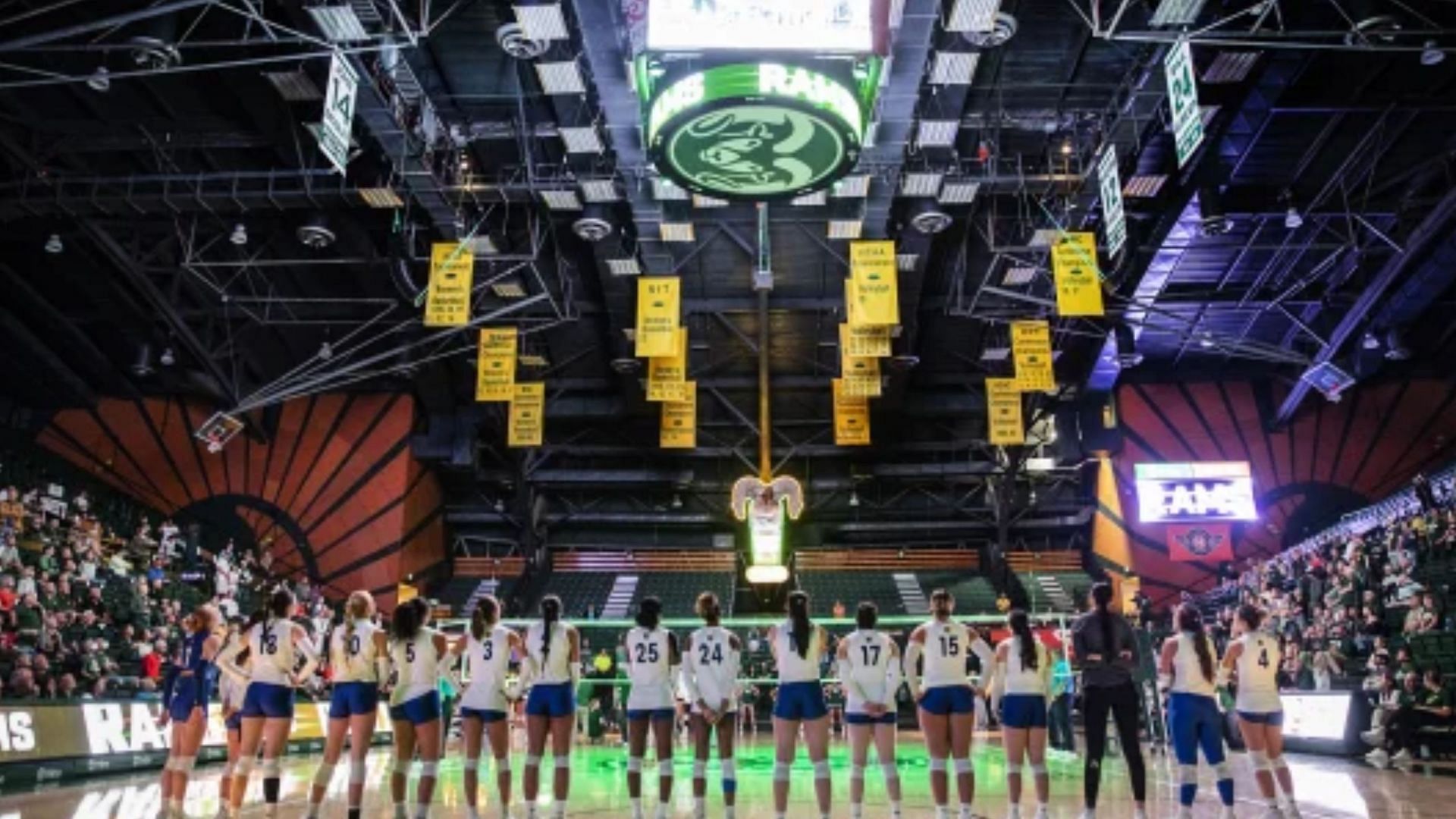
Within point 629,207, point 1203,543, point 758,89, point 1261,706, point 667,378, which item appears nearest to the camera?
point 1261,706

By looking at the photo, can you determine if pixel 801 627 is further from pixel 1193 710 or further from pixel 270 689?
pixel 270 689

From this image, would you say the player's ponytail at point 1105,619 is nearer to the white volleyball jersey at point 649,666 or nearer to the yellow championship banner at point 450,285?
the white volleyball jersey at point 649,666

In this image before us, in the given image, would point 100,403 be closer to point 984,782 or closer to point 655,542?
point 655,542

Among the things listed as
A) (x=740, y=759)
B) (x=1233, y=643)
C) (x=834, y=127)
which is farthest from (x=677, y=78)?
(x=740, y=759)

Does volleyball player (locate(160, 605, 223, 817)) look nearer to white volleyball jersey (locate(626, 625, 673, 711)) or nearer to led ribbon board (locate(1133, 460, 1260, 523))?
white volleyball jersey (locate(626, 625, 673, 711))

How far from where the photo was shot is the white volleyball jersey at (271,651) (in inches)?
348

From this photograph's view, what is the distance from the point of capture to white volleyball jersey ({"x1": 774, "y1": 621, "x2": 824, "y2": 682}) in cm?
852

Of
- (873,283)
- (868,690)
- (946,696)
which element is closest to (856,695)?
(868,690)

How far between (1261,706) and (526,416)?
57.6 feet

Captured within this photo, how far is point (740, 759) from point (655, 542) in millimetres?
21638

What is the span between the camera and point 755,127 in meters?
12.0

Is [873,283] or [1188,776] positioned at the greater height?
[873,283]

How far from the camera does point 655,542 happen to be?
37.9 metres

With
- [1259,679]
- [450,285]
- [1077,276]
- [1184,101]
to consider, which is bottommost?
[1259,679]
